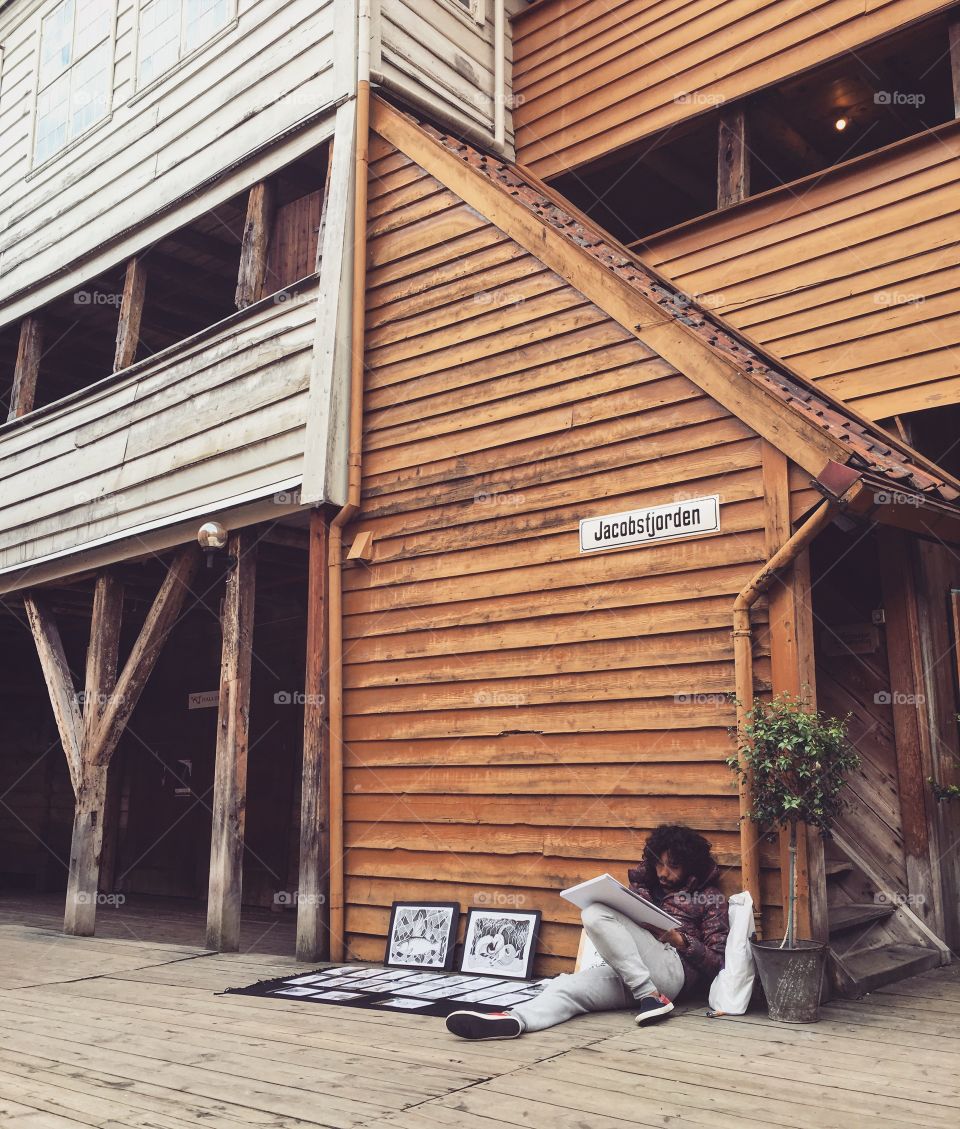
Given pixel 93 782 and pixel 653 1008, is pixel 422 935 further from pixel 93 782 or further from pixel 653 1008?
pixel 93 782

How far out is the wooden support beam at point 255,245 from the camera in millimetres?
8180

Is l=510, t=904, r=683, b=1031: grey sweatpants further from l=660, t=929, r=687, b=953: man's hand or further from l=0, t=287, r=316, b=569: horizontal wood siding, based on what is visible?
l=0, t=287, r=316, b=569: horizontal wood siding

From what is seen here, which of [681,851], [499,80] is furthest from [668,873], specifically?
[499,80]

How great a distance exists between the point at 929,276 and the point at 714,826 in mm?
3491

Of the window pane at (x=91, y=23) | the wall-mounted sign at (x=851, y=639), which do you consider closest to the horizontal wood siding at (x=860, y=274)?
the wall-mounted sign at (x=851, y=639)

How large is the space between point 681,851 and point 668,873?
13cm

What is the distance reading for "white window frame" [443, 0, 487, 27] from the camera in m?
8.77

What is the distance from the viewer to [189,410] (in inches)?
331

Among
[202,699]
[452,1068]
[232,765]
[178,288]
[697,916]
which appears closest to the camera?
[452,1068]

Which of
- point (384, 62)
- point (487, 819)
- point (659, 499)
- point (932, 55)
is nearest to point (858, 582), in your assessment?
point (659, 499)

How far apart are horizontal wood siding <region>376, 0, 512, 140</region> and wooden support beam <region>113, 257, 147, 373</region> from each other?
3093 millimetres

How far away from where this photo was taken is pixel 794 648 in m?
5.01

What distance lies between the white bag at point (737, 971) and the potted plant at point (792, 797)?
0.07 metres

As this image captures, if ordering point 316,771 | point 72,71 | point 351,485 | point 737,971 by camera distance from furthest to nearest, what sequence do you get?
point 72,71 < point 351,485 < point 316,771 < point 737,971
